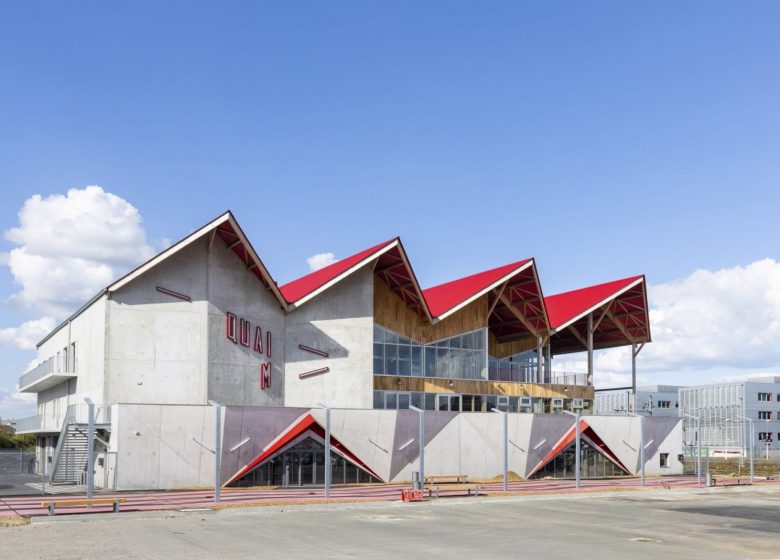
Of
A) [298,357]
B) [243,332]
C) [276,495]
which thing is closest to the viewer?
[276,495]

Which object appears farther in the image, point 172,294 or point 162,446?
point 172,294

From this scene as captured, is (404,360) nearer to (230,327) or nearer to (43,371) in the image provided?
(230,327)

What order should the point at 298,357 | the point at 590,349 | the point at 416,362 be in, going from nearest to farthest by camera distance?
the point at 298,357, the point at 416,362, the point at 590,349

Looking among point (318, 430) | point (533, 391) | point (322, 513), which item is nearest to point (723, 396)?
point (533, 391)

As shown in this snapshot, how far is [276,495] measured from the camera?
36.0m

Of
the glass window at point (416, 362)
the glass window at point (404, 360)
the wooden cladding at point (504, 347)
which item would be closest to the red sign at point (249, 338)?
the glass window at point (404, 360)

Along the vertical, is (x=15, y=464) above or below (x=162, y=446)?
below

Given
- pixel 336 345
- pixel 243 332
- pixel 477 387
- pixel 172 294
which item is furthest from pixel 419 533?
pixel 477 387

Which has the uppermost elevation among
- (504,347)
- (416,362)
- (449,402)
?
(504,347)

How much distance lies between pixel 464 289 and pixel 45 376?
26.4 meters

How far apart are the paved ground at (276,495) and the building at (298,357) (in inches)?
76.7

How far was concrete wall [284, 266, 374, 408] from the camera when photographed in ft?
152

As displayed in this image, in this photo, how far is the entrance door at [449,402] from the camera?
168 feet

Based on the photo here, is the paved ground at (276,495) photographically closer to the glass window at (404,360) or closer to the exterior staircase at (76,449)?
→ the exterior staircase at (76,449)
